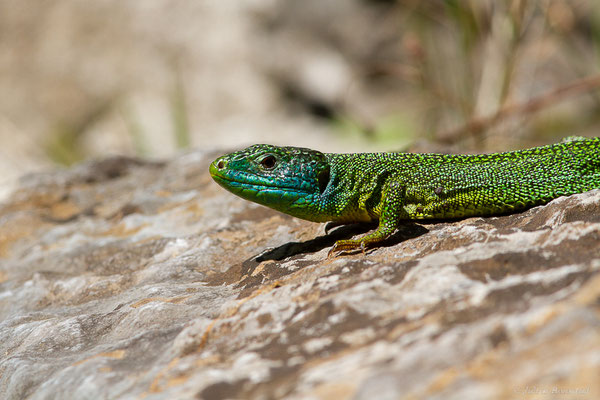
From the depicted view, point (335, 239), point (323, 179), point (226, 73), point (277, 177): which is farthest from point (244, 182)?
point (226, 73)

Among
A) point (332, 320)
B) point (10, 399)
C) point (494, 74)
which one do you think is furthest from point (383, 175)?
point (494, 74)

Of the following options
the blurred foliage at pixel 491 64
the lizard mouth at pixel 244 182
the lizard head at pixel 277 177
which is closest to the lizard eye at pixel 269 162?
the lizard head at pixel 277 177

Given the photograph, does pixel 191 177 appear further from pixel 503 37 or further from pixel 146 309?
pixel 503 37

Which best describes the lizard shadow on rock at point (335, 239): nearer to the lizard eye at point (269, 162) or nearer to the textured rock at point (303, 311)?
the textured rock at point (303, 311)

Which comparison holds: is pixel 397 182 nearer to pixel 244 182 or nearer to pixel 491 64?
pixel 244 182

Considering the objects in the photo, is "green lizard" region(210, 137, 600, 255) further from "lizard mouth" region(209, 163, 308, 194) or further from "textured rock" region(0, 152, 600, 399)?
"textured rock" region(0, 152, 600, 399)
